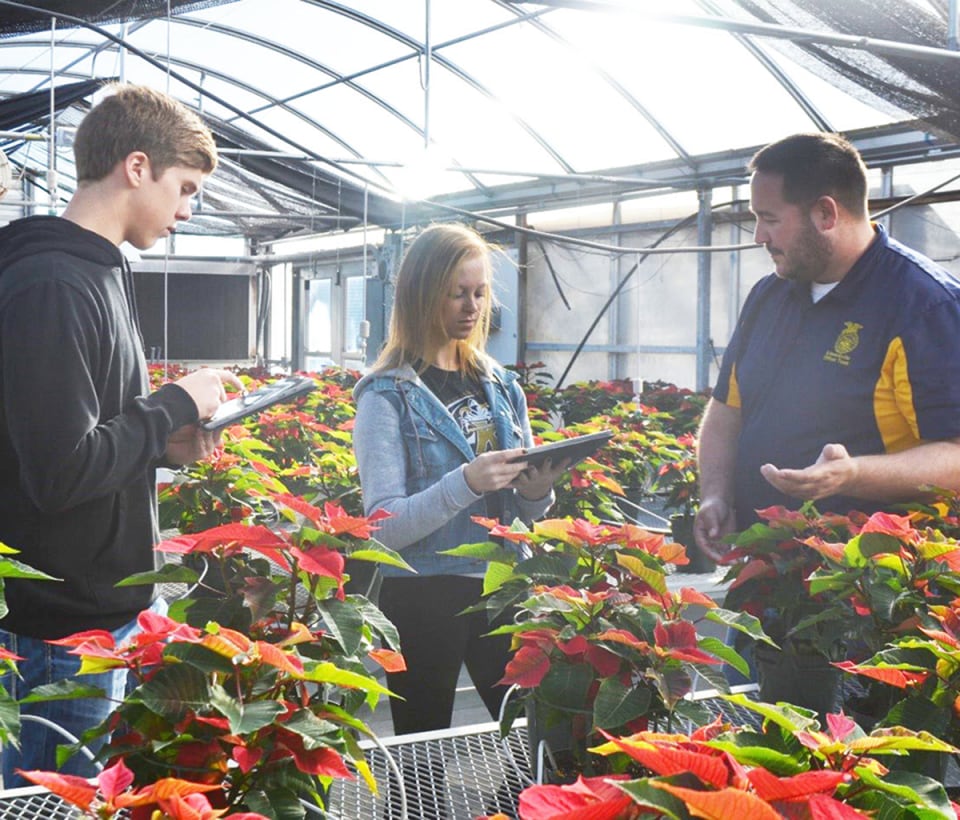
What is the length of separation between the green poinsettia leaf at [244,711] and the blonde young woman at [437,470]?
1082mm

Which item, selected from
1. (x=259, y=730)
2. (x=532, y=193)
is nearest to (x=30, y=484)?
(x=259, y=730)

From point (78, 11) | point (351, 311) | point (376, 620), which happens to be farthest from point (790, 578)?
point (351, 311)

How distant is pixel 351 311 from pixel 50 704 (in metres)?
14.5

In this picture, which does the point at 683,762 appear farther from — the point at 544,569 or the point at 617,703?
the point at 544,569

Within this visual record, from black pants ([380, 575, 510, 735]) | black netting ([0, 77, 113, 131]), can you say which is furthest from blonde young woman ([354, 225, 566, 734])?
black netting ([0, 77, 113, 131])

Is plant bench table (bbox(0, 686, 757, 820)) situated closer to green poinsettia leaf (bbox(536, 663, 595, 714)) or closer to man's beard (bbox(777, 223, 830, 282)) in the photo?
green poinsettia leaf (bbox(536, 663, 595, 714))

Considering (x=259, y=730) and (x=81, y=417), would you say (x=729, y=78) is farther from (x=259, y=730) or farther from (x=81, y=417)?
(x=259, y=730)

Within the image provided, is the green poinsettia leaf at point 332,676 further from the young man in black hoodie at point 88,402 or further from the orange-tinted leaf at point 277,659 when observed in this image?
the young man in black hoodie at point 88,402

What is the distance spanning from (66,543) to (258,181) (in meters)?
9.14

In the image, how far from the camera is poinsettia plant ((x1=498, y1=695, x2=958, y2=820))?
25.7 inches

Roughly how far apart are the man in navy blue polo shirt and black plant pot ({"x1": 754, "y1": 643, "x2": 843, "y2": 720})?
46 centimetres

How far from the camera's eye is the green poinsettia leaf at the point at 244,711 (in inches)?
35.3

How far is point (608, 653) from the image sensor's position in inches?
46.9

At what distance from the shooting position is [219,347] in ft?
49.5
